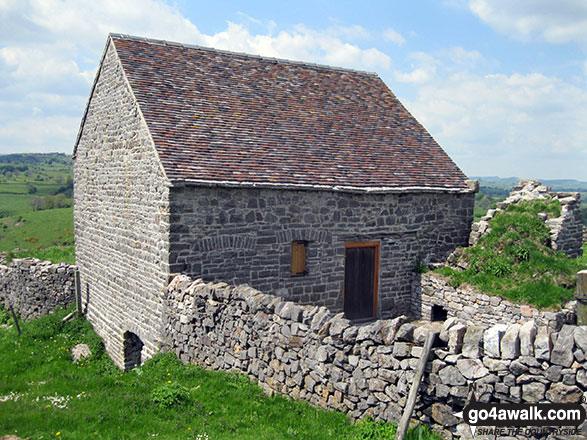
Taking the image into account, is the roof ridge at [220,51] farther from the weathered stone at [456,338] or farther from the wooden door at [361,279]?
the weathered stone at [456,338]

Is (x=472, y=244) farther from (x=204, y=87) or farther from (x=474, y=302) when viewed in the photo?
(x=204, y=87)

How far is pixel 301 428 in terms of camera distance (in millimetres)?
6688

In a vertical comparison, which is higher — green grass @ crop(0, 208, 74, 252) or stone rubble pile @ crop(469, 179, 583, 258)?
stone rubble pile @ crop(469, 179, 583, 258)

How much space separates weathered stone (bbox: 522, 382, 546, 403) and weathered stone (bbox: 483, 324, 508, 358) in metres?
0.44

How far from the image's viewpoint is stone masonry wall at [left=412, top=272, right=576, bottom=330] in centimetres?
1070

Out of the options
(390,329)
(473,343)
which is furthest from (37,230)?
(473,343)

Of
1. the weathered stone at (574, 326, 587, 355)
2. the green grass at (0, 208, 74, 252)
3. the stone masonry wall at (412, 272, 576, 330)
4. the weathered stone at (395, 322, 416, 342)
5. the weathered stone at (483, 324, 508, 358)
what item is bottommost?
the green grass at (0, 208, 74, 252)

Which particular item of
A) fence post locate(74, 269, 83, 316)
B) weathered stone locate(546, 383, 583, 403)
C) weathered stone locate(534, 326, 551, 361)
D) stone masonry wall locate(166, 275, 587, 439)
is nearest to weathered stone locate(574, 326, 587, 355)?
stone masonry wall locate(166, 275, 587, 439)

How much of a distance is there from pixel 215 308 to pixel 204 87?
6956 millimetres

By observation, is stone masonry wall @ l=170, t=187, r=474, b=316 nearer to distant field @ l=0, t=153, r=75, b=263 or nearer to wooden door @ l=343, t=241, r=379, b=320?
wooden door @ l=343, t=241, r=379, b=320

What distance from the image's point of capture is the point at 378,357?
21.6ft

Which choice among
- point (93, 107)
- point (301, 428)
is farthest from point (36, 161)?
point (301, 428)

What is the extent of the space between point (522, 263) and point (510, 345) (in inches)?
298

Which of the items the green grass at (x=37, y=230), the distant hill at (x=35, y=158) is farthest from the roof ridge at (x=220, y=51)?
the distant hill at (x=35, y=158)
